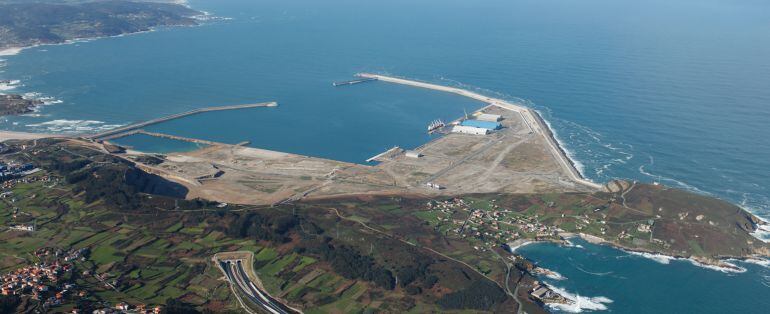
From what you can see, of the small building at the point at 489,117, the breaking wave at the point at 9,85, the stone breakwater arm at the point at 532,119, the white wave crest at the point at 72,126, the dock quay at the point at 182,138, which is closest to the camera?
the stone breakwater arm at the point at 532,119

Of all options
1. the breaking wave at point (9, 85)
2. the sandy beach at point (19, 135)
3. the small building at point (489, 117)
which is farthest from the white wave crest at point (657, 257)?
the breaking wave at point (9, 85)

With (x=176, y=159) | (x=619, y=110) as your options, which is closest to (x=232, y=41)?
(x=176, y=159)

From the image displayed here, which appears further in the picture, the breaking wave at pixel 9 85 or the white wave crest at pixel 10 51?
the white wave crest at pixel 10 51

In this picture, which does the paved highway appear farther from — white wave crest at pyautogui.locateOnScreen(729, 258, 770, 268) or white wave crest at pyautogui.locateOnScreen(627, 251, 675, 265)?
white wave crest at pyautogui.locateOnScreen(729, 258, 770, 268)

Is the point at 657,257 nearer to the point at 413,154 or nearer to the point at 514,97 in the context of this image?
the point at 413,154

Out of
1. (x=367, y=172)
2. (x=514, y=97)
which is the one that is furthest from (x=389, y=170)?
(x=514, y=97)

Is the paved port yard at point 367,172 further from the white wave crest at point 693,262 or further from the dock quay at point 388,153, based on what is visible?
the white wave crest at point 693,262

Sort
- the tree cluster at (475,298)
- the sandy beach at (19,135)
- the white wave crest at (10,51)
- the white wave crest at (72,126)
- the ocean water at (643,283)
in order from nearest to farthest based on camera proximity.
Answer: the tree cluster at (475,298)
the ocean water at (643,283)
the sandy beach at (19,135)
the white wave crest at (72,126)
the white wave crest at (10,51)
